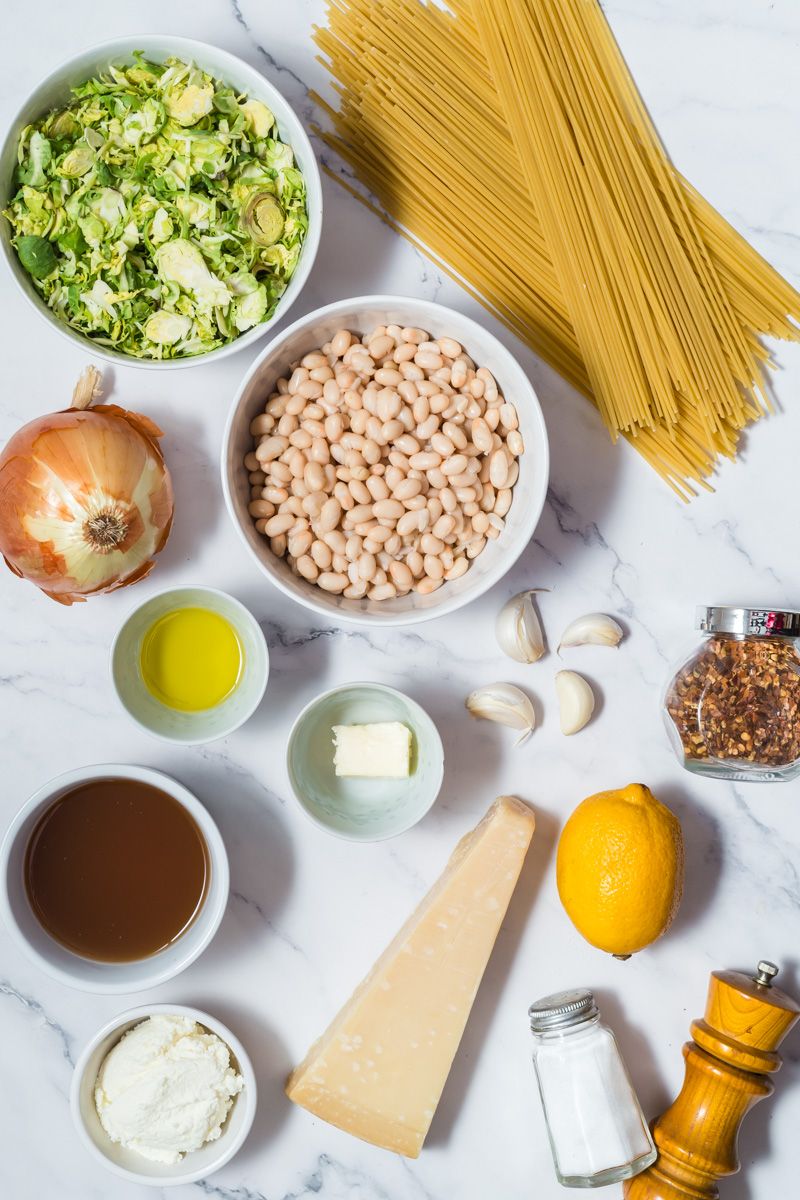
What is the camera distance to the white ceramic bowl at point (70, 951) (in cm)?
123

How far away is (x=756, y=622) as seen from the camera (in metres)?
1.21

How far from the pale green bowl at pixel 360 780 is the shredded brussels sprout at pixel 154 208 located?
49 cm

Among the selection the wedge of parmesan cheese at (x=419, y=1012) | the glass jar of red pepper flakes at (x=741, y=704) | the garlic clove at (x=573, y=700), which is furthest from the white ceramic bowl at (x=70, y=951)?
the glass jar of red pepper flakes at (x=741, y=704)

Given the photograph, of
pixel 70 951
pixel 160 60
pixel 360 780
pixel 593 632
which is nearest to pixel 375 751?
pixel 360 780

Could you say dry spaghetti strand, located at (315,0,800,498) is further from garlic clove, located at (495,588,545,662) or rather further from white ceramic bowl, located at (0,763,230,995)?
white ceramic bowl, located at (0,763,230,995)

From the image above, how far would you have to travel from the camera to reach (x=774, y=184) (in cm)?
137

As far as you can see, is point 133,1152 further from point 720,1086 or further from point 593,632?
point 593,632

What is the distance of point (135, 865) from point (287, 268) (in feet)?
2.58

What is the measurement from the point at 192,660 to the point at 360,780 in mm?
275

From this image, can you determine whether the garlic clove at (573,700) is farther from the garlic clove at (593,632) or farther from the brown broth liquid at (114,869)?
the brown broth liquid at (114,869)

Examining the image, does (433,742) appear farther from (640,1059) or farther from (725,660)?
(640,1059)

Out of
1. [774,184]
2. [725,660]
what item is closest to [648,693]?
[725,660]

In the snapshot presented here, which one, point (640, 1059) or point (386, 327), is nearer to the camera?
point (386, 327)

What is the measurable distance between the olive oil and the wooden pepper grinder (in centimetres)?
77
